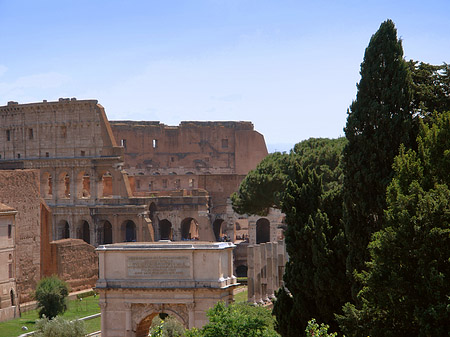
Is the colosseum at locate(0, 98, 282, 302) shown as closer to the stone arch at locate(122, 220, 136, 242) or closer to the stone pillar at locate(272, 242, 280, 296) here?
the stone arch at locate(122, 220, 136, 242)

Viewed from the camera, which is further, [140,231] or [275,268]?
[140,231]

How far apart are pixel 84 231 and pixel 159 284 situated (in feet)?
110

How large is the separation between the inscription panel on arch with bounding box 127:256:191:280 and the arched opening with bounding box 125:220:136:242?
31.1 meters

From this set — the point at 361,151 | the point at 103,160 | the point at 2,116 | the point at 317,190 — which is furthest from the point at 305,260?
the point at 2,116

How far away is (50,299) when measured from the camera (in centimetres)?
3538

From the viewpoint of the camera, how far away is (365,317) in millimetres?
14422

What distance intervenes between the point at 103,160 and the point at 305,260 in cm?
3643

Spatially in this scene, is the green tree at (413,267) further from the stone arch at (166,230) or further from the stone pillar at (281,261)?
the stone arch at (166,230)

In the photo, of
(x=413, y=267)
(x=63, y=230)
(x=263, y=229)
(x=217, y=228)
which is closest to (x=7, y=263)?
(x=63, y=230)

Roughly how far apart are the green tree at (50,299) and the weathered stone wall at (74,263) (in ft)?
18.0

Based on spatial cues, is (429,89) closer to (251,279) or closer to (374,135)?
(374,135)

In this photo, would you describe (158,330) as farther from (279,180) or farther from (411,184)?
(279,180)

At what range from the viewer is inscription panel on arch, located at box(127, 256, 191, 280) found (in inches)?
977

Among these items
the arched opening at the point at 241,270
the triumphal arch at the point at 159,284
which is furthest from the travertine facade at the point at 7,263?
the arched opening at the point at 241,270
